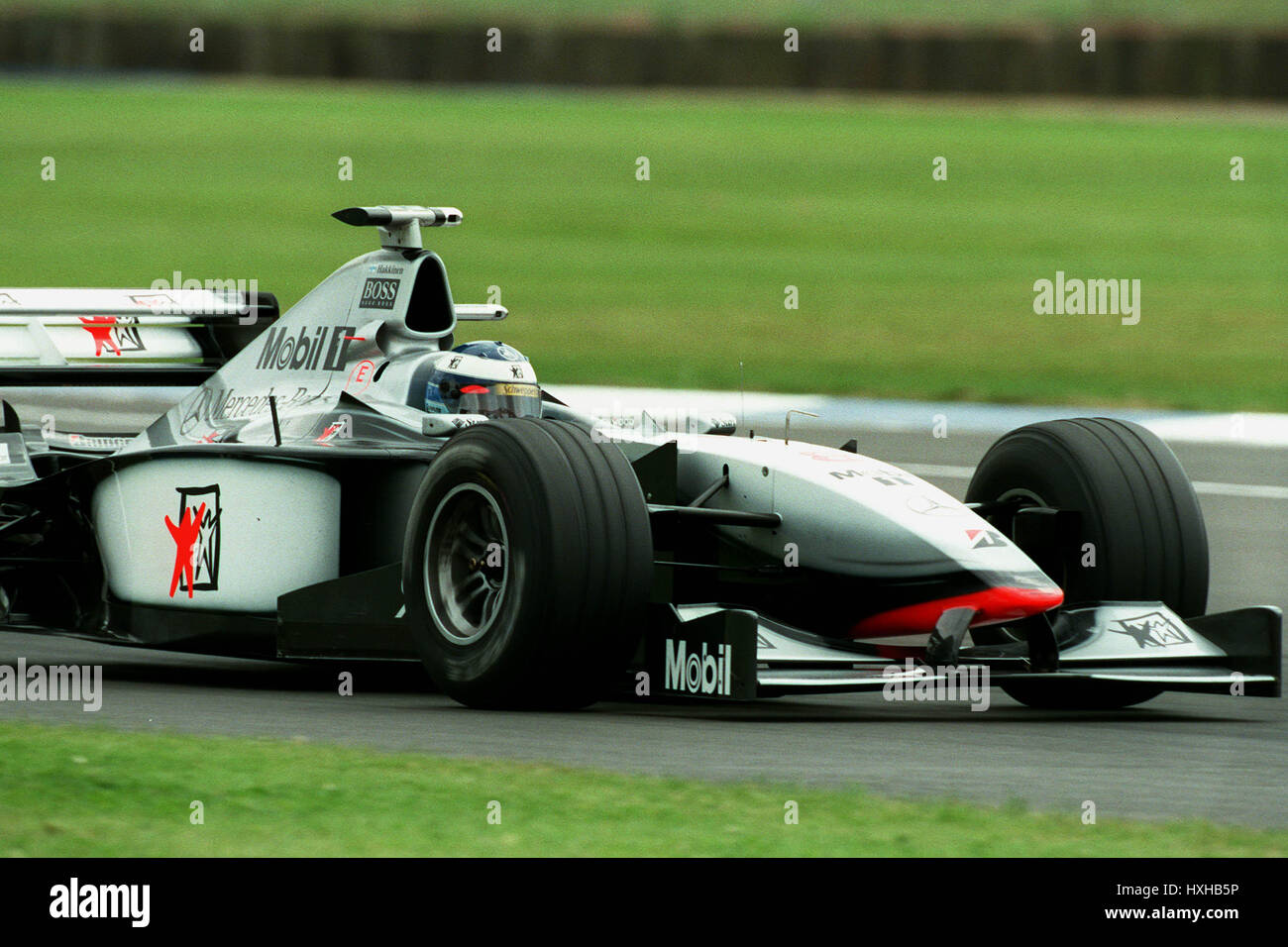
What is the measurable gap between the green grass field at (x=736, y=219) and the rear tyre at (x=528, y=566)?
41.5 ft

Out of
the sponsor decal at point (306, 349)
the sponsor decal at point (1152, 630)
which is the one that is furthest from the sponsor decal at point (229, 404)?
the sponsor decal at point (1152, 630)

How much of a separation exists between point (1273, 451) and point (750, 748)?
1064 centimetres

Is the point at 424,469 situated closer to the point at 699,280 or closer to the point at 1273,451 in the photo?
the point at 1273,451

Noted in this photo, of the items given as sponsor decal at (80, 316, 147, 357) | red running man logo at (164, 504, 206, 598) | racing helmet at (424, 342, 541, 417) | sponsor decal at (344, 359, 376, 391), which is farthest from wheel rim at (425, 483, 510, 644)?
sponsor decal at (80, 316, 147, 357)

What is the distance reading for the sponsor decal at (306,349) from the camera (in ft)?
29.4

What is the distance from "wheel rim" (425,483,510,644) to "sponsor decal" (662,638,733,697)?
0.61 meters

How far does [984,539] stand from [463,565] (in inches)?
65.5

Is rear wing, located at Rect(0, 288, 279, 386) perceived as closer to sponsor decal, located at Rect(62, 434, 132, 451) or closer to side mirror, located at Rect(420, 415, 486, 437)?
sponsor decal, located at Rect(62, 434, 132, 451)

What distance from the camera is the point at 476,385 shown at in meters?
8.55

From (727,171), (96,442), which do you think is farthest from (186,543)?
(727,171)

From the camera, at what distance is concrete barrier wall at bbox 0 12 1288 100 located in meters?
49.6

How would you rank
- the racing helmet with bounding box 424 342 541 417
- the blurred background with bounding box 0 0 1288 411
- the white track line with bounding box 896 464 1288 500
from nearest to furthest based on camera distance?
1. the racing helmet with bounding box 424 342 541 417
2. the white track line with bounding box 896 464 1288 500
3. the blurred background with bounding box 0 0 1288 411

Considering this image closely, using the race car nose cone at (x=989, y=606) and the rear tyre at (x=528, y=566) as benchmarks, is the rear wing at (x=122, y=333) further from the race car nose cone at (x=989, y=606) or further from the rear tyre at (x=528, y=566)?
the race car nose cone at (x=989, y=606)

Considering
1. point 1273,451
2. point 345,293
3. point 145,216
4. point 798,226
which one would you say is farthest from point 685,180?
point 345,293
